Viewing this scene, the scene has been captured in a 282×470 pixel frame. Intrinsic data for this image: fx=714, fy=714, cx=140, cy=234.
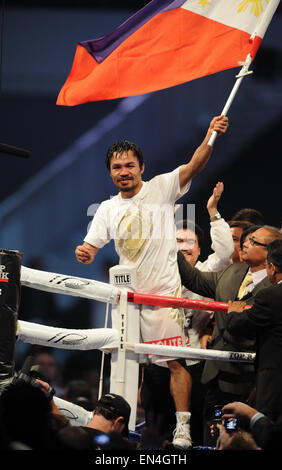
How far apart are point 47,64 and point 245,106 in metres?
2.52

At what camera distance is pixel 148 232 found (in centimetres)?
398

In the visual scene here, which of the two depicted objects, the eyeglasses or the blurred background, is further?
the blurred background

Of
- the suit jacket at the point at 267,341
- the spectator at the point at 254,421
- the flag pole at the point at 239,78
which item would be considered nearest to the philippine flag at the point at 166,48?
the flag pole at the point at 239,78

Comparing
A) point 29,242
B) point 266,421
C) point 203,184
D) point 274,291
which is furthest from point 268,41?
point 266,421

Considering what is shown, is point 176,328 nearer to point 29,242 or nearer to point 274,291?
point 274,291

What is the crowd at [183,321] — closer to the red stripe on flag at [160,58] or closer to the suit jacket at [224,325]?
the suit jacket at [224,325]

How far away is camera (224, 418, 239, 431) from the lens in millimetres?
2879

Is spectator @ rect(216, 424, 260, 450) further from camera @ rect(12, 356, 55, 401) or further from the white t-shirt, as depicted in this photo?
the white t-shirt

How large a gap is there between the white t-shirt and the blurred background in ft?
13.8

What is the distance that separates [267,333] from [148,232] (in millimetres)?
964

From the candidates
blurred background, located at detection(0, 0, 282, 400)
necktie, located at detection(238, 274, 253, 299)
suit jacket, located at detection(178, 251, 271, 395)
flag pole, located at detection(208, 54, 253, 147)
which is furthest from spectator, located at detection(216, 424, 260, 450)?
blurred background, located at detection(0, 0, 282, 400)

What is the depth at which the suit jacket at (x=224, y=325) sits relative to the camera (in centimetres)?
373

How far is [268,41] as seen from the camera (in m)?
8.45

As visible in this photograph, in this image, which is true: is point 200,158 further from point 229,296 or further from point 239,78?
point 229,296
